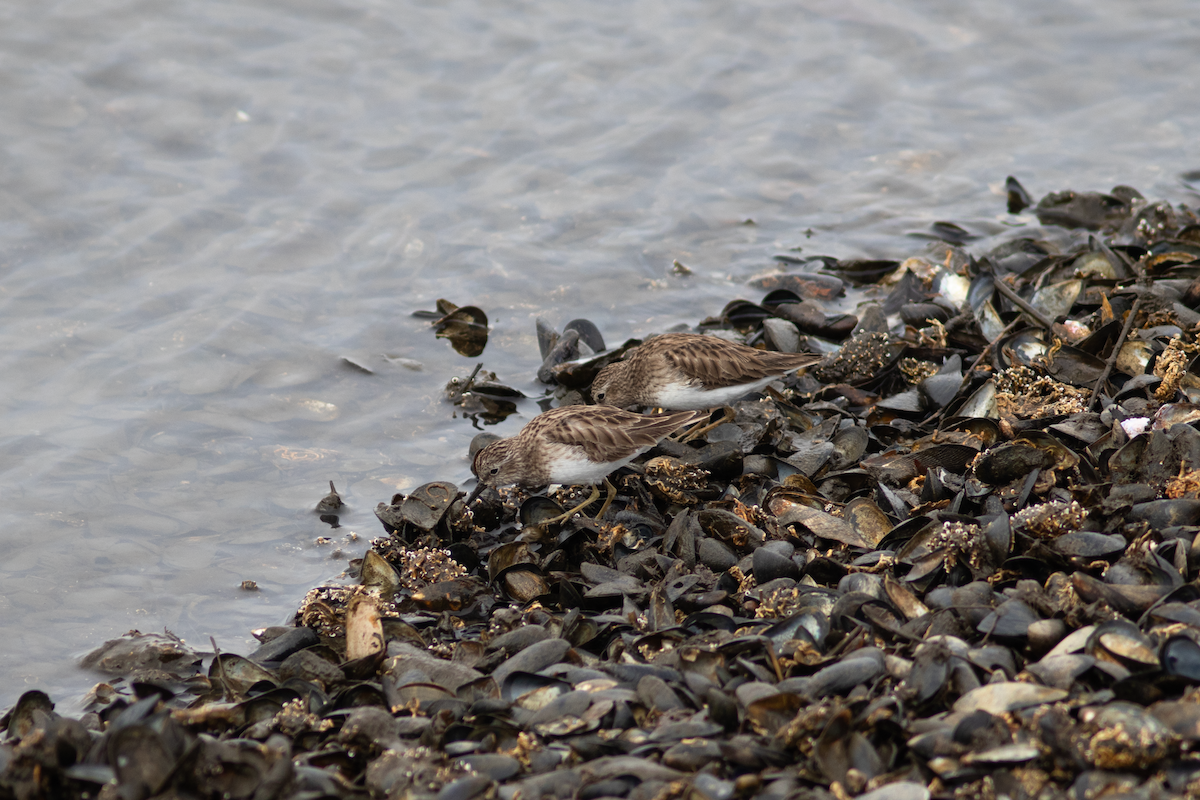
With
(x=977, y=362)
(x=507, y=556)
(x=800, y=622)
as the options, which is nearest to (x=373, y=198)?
(x=507, y=556)

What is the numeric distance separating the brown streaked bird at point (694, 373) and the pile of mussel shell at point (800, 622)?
0.92 feet

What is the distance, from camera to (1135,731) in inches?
140

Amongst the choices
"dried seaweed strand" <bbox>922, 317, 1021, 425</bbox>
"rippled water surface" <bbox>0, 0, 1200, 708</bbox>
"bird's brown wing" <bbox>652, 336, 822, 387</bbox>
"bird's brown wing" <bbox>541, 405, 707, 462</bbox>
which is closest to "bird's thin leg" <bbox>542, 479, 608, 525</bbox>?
"bird's brown wing" <bbox>541, 405, 707, 462</bbox>

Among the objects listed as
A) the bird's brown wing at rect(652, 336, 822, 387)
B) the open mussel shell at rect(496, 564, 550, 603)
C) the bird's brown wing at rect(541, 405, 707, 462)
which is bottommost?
the open mussel shell at rect(496, 564, 550, 603)

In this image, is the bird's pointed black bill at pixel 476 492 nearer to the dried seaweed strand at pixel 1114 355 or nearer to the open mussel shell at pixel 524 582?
the open mussel shell at pixel 524 582

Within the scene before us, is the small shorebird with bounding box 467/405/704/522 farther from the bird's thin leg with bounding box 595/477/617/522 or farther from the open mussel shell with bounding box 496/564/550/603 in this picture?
the open mussel shell with bounding box 496/564/550/603

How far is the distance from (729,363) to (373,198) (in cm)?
570

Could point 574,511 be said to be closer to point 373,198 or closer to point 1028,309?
point 1028,309

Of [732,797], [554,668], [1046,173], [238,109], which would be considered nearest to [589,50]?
[238,109]

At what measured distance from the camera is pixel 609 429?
22.3 feet

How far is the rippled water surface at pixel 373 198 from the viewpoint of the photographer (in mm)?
7477

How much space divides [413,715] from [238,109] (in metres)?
9.73

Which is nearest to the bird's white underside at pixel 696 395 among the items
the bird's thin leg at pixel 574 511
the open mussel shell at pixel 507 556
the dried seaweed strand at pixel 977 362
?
the bird's thin leg at pixel 574 511

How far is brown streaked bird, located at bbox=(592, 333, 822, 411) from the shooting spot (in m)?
7.39
